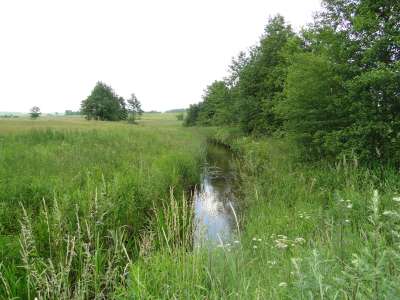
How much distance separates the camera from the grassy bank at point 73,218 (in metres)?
3.03

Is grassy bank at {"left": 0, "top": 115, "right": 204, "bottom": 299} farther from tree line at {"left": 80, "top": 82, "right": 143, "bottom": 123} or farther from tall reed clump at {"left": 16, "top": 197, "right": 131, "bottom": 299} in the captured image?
tree line at {"left": 80, "top": 82, "right": 143, "bottom": 123}

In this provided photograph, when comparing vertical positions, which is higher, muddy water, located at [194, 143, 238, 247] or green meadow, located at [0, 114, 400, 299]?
green meadow, located at [0, 114, 400, 299]

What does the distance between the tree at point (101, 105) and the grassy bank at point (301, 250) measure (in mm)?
60275

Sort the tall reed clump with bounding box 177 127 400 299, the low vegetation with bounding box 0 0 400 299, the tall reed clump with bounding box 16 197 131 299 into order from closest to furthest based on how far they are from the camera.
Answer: the tall reed clump with bounding box 177 127 400 299 < the tall reed clump with bounding box 16 197 131 299 < the low vegetation with bounding box 0 0 400 299

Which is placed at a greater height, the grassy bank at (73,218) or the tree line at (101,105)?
the tree line at (101,105)

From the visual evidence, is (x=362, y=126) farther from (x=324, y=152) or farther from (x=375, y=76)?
(x=324, y=152)

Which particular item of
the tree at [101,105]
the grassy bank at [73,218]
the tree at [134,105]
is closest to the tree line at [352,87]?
the grassy bank at [73,218]

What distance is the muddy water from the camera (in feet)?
17.5

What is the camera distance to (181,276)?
3.19 m

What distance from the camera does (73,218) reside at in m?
4.86

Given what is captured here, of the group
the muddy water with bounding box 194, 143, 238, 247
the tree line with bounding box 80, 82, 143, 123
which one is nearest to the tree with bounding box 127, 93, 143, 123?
the tree line with bounding box 80, 82, 143, 123

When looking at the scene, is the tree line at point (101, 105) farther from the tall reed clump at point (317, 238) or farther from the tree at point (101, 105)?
the tall reed clump at point (317, 238)

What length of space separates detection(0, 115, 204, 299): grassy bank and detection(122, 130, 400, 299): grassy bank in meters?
0.64

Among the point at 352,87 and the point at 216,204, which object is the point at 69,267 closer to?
the point at 216,204
